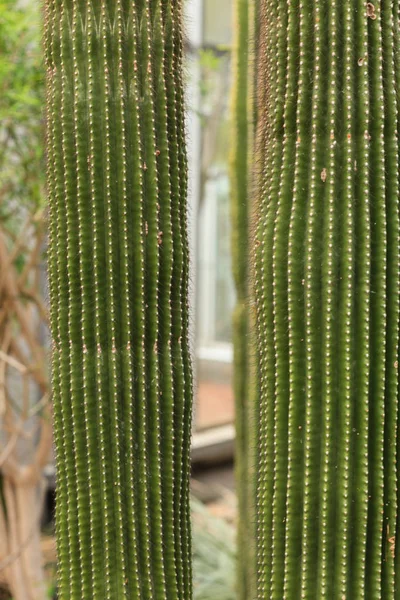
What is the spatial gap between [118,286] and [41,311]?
1509 millimetres

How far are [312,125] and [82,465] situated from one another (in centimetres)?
93

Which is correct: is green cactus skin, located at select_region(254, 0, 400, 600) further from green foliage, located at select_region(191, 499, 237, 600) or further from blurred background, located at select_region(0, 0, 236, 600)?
green foliage, located at select_region(191, 499, 237, 600)

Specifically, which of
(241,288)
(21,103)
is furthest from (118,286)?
(21,103)

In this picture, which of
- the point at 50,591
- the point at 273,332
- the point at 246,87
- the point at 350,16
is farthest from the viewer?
the point at 50,591

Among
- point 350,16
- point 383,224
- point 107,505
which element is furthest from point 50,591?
point 350,16

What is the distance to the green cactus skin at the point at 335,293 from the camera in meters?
1.52

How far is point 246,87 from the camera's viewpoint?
3.00 metres

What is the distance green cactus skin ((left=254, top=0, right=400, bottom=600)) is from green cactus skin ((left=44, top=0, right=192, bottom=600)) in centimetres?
24

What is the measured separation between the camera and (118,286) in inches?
64.7

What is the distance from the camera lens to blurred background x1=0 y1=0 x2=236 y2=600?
3070mm

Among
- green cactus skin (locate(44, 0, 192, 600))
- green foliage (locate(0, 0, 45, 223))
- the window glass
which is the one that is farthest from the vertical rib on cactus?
the window glass

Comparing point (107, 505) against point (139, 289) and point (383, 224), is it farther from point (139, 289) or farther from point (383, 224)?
point (383, 224)

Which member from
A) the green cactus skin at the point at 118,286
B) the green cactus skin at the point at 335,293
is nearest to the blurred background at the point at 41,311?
the green cactus skin at the point at 118,286

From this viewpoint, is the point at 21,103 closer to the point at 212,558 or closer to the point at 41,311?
the point at 41,311
